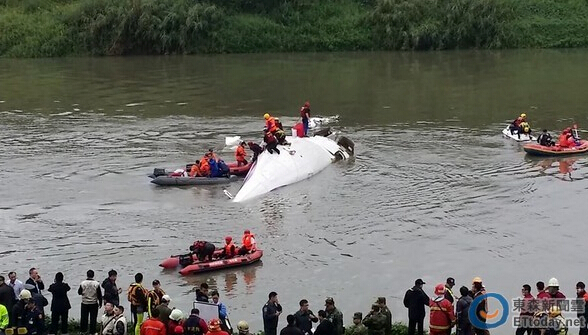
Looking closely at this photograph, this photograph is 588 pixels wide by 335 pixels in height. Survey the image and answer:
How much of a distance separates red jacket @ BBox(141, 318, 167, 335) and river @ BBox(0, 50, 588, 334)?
454cm

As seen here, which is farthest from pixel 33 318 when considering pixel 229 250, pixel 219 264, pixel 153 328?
pixel 229 250

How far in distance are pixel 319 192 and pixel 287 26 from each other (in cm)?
4995

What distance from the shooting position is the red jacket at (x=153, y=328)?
15084 millimetres

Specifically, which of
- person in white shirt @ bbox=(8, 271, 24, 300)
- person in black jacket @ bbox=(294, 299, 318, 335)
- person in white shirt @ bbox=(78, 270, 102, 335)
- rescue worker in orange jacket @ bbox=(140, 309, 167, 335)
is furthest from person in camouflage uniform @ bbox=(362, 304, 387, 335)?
person in white shirt @ bbox=(8, 271, 24, 300)

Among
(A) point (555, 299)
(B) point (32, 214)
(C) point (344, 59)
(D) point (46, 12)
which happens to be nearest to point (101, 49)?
(D) point (46, 12)

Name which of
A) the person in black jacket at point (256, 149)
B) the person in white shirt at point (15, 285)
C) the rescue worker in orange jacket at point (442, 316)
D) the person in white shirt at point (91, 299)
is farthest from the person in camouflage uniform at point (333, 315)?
the person in black jacket at point (256, 149)

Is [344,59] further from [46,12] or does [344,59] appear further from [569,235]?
[569,235]

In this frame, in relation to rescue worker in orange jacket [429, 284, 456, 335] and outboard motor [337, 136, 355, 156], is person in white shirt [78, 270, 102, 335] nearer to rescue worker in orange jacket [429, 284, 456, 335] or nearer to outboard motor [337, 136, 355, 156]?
rescue worker in orange jacket [429, 284, 456, 335]

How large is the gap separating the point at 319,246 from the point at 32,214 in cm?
969

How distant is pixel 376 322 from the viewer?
16.2 meters

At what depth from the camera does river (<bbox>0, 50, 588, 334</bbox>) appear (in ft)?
75.9

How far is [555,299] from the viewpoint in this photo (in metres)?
16.0

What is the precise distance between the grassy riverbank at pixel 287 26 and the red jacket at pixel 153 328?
6121cm

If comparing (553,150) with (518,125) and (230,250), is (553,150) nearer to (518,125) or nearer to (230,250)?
(518,125)
